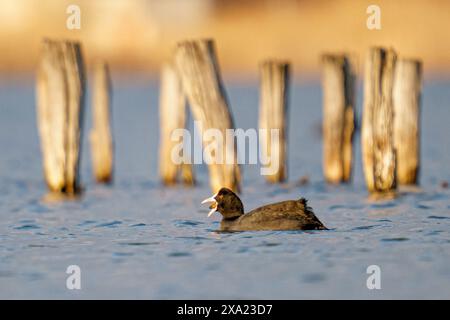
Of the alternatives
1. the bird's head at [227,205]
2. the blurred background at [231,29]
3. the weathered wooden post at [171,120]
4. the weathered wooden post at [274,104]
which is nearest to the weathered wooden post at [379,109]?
the weathered wooden post at [274,104]

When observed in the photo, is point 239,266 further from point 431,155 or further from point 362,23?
point 362,23

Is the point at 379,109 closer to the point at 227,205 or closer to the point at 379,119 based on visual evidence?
the point at 379,119

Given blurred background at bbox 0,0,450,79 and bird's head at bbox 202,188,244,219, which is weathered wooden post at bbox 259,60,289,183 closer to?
bird's head at bbox 202,188,244,219

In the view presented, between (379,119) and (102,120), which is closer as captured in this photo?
(379,119)

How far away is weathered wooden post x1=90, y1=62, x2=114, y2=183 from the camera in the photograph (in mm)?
20969

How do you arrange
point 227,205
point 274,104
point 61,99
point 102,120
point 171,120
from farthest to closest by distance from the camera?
point 102,120, point 171,120, point 274,104, point 61,99, point 227,205

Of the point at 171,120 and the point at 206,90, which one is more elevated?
the point at 206,90

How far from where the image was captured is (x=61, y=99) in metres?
18.0

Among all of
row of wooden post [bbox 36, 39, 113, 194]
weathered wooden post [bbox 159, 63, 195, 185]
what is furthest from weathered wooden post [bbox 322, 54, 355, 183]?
row of wooden post [bbox 36, 39, 113, 194]

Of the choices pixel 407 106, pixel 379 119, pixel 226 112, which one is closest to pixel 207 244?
pixel 226 112

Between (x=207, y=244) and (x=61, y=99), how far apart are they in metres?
5.35

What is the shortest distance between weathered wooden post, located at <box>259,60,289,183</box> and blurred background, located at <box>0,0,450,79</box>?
41.4 meters

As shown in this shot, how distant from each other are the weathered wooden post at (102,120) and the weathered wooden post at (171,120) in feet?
3.76

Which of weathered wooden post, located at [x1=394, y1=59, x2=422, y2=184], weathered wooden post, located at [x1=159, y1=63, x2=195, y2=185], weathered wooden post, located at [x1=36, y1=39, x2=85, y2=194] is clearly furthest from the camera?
weathered wooden post, located at [x1=159, y1=63, x2=195, y2=185]
